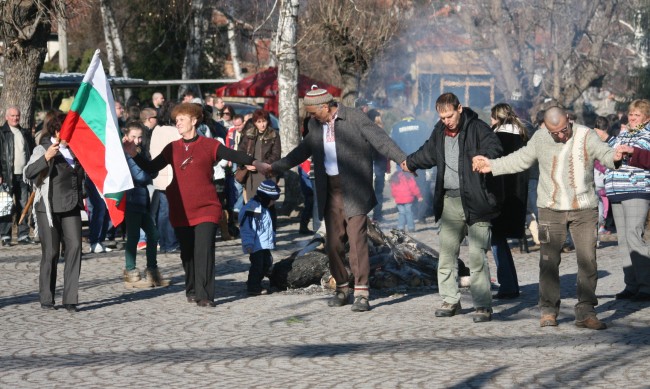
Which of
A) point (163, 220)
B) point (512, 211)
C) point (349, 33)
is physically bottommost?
point (163, 220)

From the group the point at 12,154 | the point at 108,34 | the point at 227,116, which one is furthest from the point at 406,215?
the point at 108,34

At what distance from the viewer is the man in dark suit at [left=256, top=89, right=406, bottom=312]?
1092 cm

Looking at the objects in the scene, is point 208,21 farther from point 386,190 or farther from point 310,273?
point 310,273

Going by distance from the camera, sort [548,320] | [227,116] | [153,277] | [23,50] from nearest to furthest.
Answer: [548,320]
[153,277]
[23,50]
[227,116]

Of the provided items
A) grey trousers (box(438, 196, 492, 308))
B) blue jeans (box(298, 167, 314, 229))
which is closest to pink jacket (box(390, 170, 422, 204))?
blue jeans (box(298, 167, 314, 229))

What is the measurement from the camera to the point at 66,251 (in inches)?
438

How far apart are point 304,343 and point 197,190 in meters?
2.54

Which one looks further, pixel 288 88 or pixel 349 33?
pixel 349 33

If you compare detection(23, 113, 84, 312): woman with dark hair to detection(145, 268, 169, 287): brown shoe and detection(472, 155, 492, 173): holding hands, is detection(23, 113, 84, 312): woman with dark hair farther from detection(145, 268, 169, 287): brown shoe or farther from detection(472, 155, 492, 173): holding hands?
detection(472, 155, 492, 173): holding hands

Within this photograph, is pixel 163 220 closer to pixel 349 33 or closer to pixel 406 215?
pixel 406 215

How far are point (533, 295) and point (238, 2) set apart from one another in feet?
82.1

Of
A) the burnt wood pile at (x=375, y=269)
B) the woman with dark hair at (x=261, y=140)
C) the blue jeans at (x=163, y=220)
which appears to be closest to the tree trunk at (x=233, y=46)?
the woman with dark hair at (x=261, y=140)

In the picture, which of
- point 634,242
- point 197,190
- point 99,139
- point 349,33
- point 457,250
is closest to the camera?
point 457,250

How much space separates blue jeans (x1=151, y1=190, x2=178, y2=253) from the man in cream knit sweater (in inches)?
261
